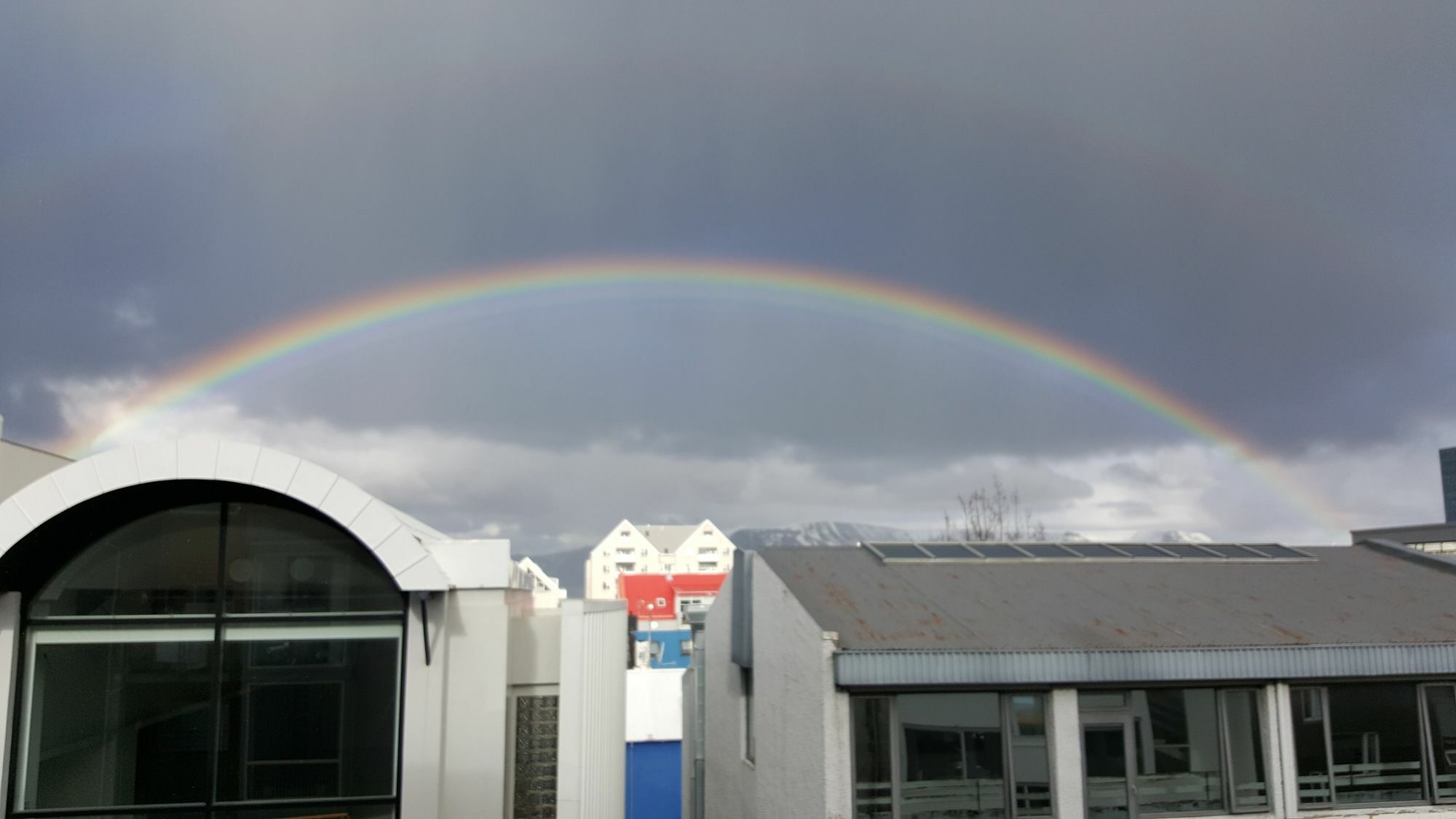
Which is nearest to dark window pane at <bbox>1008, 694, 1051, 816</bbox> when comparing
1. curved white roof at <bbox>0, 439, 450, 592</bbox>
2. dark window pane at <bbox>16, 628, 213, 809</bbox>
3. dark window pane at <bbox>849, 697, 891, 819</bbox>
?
dark window pane at <bbox>849, 697, 891, 819</bbox>

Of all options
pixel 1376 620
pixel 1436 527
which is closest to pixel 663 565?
pixel 1436 527

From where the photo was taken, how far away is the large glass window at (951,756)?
12609 mm

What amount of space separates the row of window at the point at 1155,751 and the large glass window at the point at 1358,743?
0.5 inches

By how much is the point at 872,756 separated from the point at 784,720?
236 cm

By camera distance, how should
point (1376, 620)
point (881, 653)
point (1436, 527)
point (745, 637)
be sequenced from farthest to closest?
point (1436, 527) < point (745, 637) < point (1376, 620) < point (881, 653)

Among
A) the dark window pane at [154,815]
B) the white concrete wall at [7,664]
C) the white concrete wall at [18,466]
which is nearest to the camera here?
the white concrete wall at [7,664]

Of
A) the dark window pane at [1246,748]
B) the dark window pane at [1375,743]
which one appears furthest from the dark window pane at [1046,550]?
the dark window pane at [1375,743]

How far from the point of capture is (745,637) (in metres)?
17.6

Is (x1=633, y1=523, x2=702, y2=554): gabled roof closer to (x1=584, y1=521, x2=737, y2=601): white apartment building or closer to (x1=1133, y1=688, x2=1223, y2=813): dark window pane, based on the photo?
(x1=584, y1=521, x2=737, y2=601): white apartment building

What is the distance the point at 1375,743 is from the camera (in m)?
13.6

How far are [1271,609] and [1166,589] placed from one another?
1.41 meters

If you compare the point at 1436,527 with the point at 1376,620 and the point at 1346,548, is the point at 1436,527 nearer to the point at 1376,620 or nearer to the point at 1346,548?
the point at 1346,548

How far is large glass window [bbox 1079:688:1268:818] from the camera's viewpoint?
1295 centimetres

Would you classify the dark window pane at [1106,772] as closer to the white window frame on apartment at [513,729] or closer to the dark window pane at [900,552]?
the dark window pane at [900,552]
